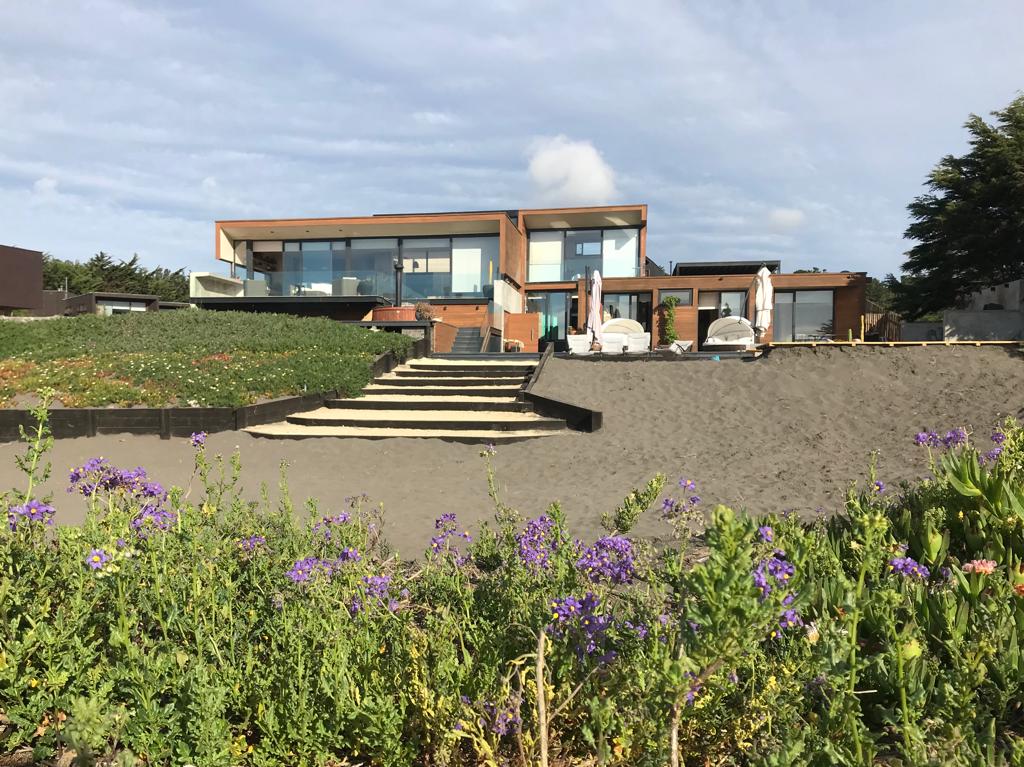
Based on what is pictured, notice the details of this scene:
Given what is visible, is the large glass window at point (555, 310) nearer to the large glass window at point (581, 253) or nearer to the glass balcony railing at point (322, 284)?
the large glass window at point (581, 253)

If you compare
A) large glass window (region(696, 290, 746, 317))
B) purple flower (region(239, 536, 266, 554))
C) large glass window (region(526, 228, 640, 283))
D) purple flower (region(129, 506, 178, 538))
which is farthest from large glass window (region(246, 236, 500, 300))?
purple flower (region(129, 506, 178, 538))

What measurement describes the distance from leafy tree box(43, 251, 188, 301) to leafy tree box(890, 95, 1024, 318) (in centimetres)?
5779

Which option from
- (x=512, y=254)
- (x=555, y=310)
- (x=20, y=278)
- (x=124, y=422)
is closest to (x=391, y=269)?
(x=512, y=254)

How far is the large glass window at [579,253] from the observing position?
31047 millimetres

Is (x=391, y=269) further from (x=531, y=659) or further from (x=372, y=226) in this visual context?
(x=531, y=659)

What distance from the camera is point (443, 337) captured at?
75.9 feet

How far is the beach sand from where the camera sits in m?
7.04

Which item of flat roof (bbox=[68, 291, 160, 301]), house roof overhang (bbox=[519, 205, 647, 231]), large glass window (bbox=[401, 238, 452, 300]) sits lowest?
flat roof (bbox=[68, 291, 160, 301])

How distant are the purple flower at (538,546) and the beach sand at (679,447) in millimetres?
2020

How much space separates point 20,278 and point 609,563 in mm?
38366

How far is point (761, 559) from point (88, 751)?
7.28 feet

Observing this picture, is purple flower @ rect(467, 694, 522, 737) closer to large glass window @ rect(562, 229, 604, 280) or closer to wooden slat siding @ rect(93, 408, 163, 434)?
wooden slat siding @ rect(93, 408, 163, 434)

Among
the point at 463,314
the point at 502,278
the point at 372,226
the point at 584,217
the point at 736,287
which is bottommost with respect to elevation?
the point at 463,314

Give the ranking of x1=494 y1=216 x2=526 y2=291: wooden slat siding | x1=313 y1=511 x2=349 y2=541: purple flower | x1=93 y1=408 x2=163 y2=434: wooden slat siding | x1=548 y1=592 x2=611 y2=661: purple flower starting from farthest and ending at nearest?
x1=494 y1=216 x2=526 y2=291: wooden slat siding, x1=93 y1=408 x2=163 y2=434: wooden slat siding, x1=313 y1=511 x2=349 y2=541: purple flower, x1=548 y1=592 x2=611 y2=661: purple flower
